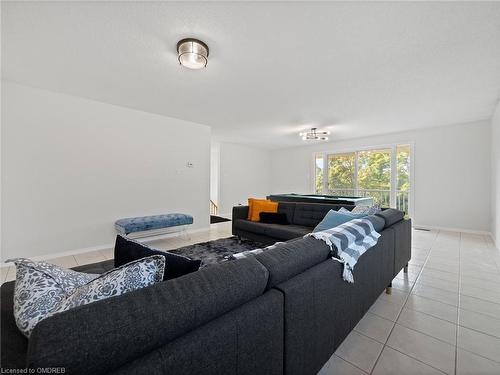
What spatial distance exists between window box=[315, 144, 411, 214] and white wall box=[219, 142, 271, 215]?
2037mm

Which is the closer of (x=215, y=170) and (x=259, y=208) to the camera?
(x=259, y=208)

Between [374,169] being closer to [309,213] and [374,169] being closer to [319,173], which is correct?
[319,173]

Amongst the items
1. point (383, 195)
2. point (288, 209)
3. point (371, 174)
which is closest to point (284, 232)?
point (288, 209)

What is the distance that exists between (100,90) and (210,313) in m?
3.66

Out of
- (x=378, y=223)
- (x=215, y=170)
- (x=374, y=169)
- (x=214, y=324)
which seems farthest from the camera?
(x=215, y=170)

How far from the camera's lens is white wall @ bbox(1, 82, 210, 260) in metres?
3.00

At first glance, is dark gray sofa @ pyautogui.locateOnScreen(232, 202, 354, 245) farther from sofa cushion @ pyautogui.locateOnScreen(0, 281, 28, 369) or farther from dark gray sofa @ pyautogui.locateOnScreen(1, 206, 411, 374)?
sofa cushion @ pyautogui.locateOnScreen(0, 281, 28, 369)

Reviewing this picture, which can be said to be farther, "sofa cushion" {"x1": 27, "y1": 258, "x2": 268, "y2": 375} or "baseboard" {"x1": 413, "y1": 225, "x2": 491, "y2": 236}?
"baseboard" {"x1": 413, "y1": 225, "x2": 491, "y2": 236}

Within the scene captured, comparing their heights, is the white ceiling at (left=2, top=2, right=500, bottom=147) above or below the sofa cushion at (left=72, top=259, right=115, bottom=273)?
above

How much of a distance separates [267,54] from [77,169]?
3.29m

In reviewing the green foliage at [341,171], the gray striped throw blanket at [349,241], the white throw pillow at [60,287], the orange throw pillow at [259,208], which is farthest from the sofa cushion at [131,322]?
the green foliage at [341,171]

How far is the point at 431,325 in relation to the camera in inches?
69.3

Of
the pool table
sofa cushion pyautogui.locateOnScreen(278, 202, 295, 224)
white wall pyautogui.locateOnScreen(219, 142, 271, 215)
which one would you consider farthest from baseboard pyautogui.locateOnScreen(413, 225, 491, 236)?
white wall pyautogui.locateOnScreen(219, 142, 271, 215)

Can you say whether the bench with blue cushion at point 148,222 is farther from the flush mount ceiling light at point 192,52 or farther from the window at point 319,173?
the window at point 319,173
